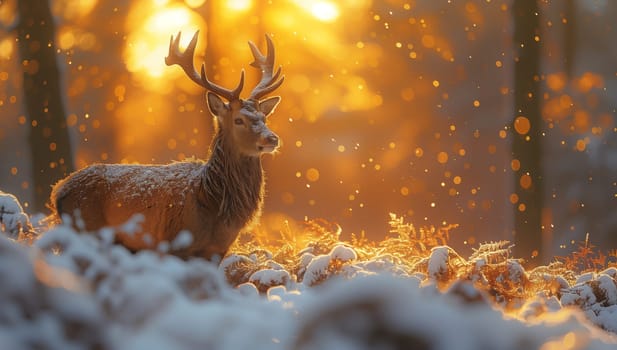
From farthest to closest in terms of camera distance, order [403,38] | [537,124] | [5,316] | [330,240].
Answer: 1. [403,38]
2. [537,124]
3. [330,240]
4. [5,316]

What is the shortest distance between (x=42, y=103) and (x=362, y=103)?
7.74m

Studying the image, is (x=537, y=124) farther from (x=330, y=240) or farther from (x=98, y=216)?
(x=98, y=216)

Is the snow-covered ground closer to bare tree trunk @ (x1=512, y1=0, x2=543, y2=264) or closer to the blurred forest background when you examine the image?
bare tree trunk @ (x1=512, y1=0, x2=543, y2=264)

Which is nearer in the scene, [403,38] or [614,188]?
[614,188]

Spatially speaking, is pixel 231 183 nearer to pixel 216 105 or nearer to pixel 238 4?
pixel 216 105

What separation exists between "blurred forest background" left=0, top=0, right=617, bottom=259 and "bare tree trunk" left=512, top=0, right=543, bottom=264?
5.57 feet

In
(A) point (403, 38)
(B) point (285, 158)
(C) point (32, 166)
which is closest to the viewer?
(C) point (32, 166)

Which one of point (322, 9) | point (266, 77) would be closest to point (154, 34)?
point (322, 9)

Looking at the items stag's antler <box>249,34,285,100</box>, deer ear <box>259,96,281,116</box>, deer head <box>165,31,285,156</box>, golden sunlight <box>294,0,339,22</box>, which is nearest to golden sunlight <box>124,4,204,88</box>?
golden sunlight <box>294,0,339,22</box>

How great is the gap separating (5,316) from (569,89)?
11615mm

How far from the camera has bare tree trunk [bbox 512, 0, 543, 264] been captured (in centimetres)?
930

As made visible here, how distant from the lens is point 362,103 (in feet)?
49.4

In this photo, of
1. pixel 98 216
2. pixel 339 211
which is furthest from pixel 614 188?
pixel 98 216

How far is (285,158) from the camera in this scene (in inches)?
604
